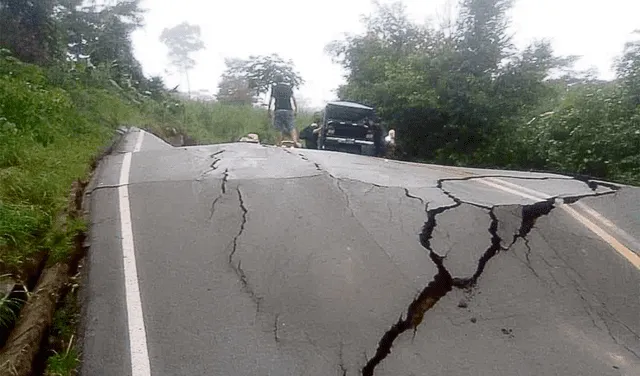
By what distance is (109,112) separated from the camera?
15258mm

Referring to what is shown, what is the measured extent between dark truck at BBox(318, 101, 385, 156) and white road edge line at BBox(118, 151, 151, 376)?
885cm

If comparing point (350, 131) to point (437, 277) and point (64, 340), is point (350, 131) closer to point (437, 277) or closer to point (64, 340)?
point (437, 277)

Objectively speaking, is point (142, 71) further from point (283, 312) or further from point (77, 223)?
point (283, 312)

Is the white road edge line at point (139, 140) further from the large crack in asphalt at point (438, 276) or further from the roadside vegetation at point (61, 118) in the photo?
the large crack in asphalt at point (438, 276)

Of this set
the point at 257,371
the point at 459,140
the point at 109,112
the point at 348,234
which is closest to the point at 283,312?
the point at 257,371

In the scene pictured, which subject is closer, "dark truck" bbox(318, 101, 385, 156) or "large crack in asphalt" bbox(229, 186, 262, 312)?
"large crack in asphalt" bbox(229, 186, 262, 312)

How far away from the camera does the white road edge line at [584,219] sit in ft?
19.0

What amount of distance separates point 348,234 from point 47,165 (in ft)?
14.7

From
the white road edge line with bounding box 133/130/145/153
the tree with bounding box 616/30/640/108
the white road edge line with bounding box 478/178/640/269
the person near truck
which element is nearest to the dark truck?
the person near truck

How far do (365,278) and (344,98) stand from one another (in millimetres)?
18312

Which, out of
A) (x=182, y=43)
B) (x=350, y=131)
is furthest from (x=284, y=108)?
(x=182, y=43)

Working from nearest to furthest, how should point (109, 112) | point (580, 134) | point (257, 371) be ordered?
point (257, 371) → point (580, 134) → point (109, 112)

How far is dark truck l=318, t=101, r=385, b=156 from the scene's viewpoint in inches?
606

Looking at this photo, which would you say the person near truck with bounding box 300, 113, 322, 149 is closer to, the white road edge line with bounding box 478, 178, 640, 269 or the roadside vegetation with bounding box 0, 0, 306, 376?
the roadside vegetation with bounding box 0, 0, 306, 376
